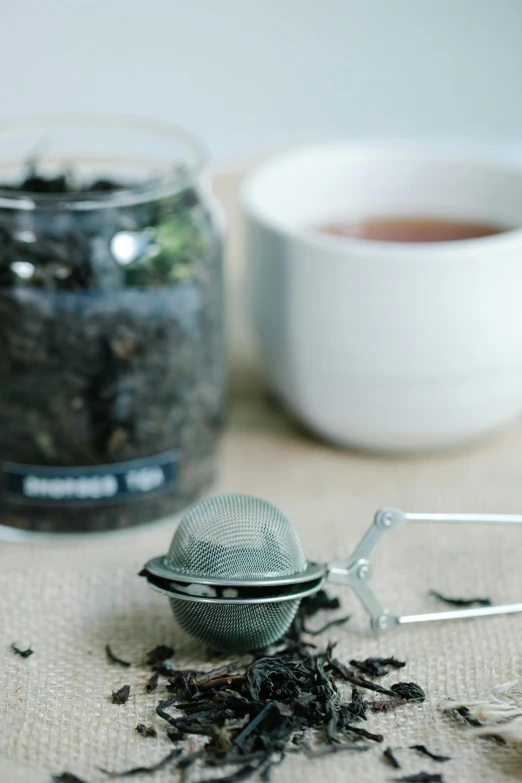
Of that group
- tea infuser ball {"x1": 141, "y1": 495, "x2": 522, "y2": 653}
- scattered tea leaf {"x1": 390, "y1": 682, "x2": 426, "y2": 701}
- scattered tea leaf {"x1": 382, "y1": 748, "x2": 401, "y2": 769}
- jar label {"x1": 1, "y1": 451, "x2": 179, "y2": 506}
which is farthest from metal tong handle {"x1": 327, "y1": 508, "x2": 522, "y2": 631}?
jar label {"x1": 1, "y1": 451, "x2": 179, "y2": 506}

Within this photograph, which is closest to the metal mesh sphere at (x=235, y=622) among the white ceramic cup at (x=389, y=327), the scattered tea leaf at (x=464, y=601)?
the scattered tea leaf at (x=464, y=601)

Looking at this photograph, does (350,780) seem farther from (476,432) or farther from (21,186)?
(21,186)

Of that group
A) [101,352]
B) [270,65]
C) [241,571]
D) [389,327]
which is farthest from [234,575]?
[270,65]

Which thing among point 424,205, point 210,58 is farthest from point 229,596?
point 210,58

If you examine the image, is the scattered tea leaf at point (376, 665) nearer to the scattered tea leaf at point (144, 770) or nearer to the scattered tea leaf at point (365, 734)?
the scattered tea leaf at point (365, 734)

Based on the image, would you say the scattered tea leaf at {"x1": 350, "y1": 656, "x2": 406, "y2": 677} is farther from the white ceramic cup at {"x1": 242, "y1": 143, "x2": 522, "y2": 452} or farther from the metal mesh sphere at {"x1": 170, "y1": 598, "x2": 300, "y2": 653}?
the white ceramic cup at {"x1": 242, "y1": 143, "x2": 522, "y2": 452}

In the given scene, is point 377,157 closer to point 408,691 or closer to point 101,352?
point 101,352
